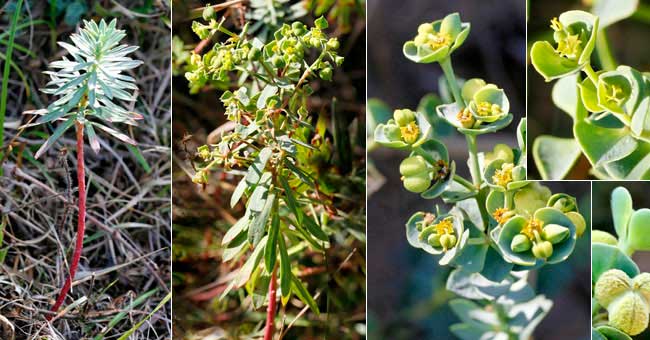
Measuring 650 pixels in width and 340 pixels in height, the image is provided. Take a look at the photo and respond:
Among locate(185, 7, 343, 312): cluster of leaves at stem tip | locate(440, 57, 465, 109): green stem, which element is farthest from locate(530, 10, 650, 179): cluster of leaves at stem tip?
locate(185, 7, 343, 312): cluster of leaves at stem tip

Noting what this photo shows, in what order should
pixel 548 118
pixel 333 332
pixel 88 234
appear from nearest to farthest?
pixel 548 118, pixel 333 332, pixel 88 234

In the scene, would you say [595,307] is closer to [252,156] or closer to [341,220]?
[341,220]

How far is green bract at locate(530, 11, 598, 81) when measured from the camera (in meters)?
1.00

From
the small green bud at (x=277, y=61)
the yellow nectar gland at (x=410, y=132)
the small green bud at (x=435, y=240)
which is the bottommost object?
the small green bud at (x=435, y=240)

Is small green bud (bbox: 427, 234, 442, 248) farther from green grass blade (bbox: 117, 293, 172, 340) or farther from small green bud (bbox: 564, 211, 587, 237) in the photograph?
green grass blade (bbox: 117, 293, 172, 340)

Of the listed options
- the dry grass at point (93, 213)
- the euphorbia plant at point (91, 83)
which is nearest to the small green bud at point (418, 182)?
the euphorbia plant at point (91, 83)

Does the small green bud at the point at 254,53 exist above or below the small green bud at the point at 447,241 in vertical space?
above

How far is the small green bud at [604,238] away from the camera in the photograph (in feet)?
3.45

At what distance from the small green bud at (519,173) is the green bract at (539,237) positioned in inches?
2.0

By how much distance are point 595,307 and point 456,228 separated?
22 cm

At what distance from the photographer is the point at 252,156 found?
3.72 feet

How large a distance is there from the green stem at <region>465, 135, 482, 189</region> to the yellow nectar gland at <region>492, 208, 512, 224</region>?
4 cm

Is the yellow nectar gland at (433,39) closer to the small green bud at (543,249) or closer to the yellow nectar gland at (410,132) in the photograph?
the yellow nectar gland at (410,132)

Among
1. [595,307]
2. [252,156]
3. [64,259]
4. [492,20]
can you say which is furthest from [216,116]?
[595,307]
